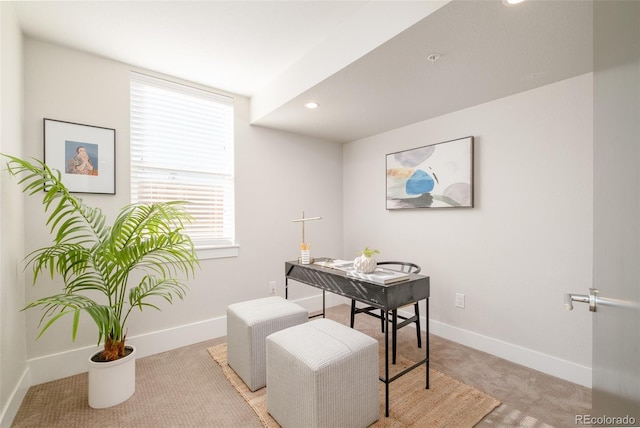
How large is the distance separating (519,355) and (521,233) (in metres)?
0.98

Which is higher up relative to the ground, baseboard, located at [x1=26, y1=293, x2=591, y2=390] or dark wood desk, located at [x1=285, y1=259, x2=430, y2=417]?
dark wood desk, located at [x1=285, y1=259, x2=430, y2=417]

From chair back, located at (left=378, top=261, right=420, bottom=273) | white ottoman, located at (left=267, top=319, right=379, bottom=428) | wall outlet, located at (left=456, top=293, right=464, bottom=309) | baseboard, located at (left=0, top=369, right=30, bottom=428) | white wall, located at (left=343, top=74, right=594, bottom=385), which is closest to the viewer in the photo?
white ottoman, located at (left=267, top=319, right=379, bottom=428)

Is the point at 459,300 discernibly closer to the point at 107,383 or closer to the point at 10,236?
the point at 107,383

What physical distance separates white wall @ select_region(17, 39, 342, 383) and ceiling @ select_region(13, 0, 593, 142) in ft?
0.77

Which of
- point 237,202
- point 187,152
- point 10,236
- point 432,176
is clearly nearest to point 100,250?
point 10,236

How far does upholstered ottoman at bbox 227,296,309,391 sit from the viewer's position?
1963mm

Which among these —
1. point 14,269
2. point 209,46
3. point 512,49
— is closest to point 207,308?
point 14,269

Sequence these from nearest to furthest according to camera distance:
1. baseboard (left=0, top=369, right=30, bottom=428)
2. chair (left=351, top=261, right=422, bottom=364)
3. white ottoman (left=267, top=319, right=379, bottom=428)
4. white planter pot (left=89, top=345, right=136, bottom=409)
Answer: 1. white ottoman (left=267, top=319, right=379, bottom=428)
2. baseboard (left=0, top=369, right=30, bottom=428)
3. white planter pot (left=89, top=345, right=136, bottom=409)
4. chair (left=351, top=261, right=422, bottom=364)

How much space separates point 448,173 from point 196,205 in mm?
2440

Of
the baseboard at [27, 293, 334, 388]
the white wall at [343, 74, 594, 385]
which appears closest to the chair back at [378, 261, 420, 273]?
the white wall at [343, 74, 594, 385]

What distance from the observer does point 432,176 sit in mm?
2824

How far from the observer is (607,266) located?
1.99ft

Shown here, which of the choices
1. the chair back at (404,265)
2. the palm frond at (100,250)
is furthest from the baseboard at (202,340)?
the chair back at (404,265)

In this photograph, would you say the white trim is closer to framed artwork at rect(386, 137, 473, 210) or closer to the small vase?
framed artwork at rect(386, 137, 473, 210)
